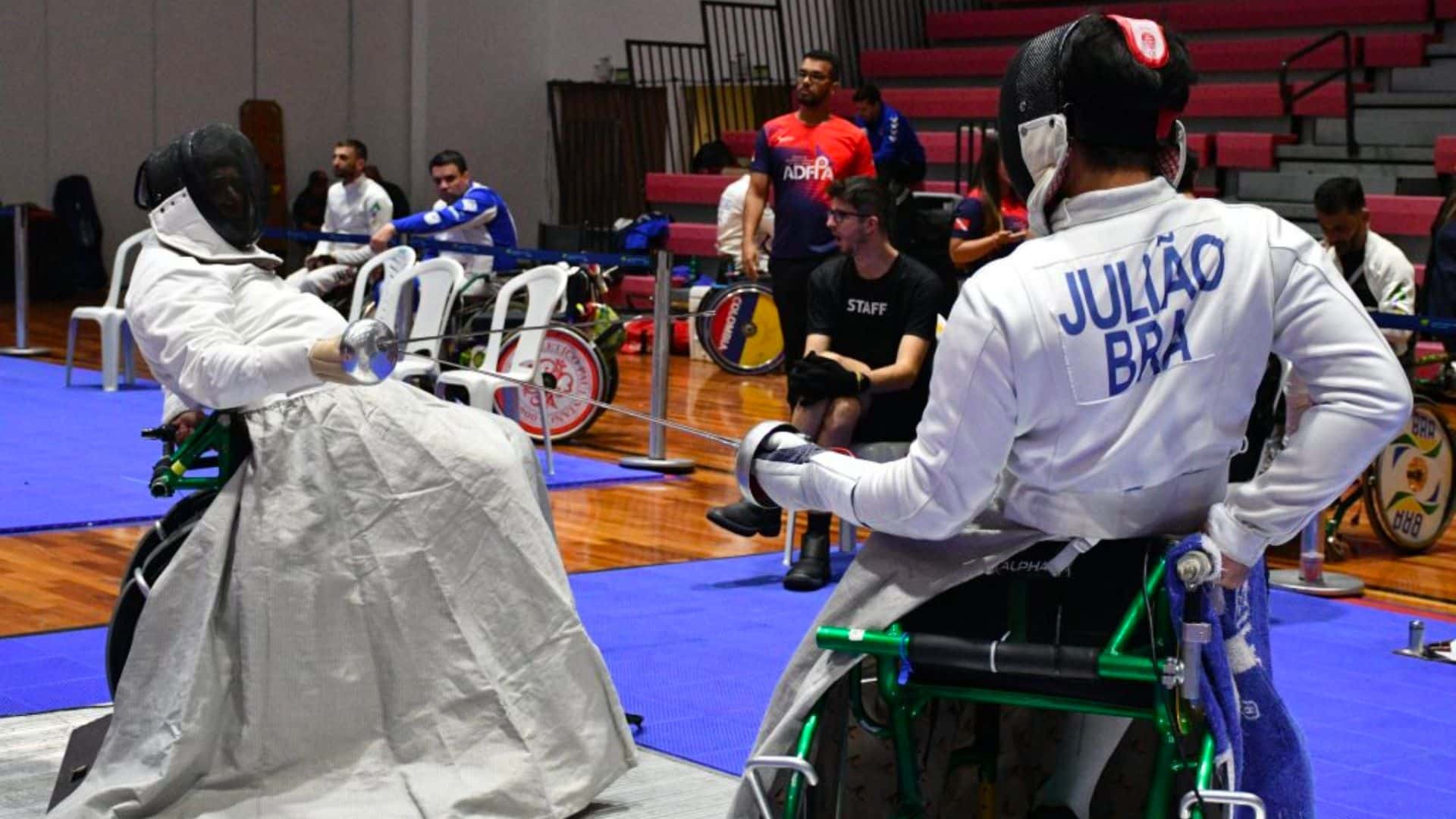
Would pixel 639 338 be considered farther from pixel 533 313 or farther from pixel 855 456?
pixel 855 456

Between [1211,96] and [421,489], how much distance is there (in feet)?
29.6

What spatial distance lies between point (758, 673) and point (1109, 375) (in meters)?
2.30

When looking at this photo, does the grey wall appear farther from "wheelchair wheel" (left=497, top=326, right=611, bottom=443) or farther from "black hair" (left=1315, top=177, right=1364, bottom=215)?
"black hair" (left=1315, top=177, right=1364, bottom=215)

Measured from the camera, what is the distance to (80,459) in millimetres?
6566

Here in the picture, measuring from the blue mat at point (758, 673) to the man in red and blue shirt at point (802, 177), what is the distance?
145cm

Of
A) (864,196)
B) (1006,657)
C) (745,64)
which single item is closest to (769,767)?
(1006,657)

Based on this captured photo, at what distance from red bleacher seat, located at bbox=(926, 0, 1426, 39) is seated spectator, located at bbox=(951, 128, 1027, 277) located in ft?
14.1

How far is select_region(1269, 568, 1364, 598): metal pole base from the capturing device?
16.6ft

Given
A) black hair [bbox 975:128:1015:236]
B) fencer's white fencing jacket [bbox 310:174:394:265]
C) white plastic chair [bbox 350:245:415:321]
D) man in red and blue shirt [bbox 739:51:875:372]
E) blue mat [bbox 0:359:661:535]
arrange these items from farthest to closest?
fencer's white fencing jacket [bbox 310:174:394:265]
white plastic chair [bbox 350:245:415:321]
black hair [bbox 975:128:1015:236]
man in red and blue shirt [bbox 739:51:875:372]
blue mat [bbox 0:359:661:535]

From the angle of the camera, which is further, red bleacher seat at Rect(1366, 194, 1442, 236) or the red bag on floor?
the red bag on floor

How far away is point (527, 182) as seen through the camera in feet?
49.1

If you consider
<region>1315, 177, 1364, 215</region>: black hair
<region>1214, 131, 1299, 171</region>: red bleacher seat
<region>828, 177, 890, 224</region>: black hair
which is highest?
<region>1214, 131, 1299, 171</region>: red bleacher seat

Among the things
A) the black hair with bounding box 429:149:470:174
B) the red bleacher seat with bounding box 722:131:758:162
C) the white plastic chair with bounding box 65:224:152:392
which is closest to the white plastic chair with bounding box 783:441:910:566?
the black hair with bounding box 429:149:470:174

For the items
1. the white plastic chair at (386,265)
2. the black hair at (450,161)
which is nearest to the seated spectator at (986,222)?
the white plastic chair at (386,265)
